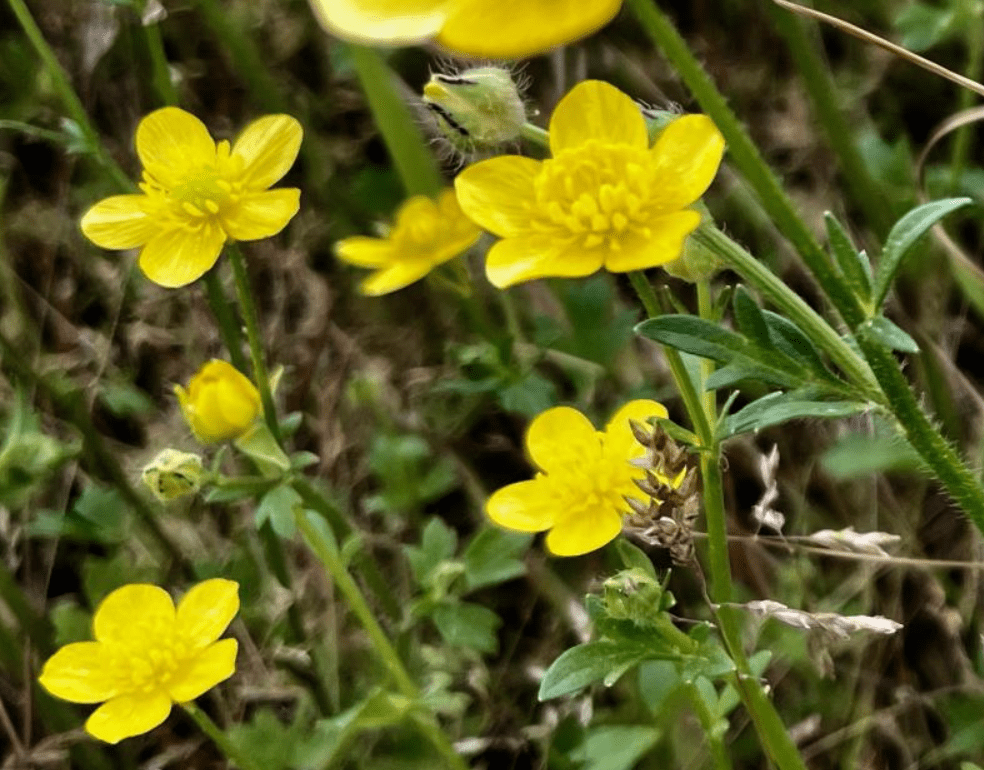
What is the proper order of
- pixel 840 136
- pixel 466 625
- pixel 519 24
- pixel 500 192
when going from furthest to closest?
pixel 840 136 < pixel 466 625 < pixel 500 192 < pixel 519 24

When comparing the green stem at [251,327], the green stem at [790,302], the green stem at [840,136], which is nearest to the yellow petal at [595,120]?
the green stem at [790,302]

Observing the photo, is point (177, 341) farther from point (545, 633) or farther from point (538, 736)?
point (538, 736)

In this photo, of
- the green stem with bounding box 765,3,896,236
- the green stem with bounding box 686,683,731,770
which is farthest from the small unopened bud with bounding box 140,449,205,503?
the green stem with bounding box 765,3,896,236

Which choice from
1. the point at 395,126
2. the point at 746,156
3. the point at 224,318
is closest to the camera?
the point at 746,156

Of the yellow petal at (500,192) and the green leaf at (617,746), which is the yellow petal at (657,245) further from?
the green leaf at (617,746)

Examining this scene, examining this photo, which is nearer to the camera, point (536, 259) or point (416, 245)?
point (536, 259)

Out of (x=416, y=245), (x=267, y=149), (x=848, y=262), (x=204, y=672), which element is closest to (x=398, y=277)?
(x=416, y=245)

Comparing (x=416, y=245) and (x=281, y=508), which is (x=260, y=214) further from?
(x=416, y=245)
